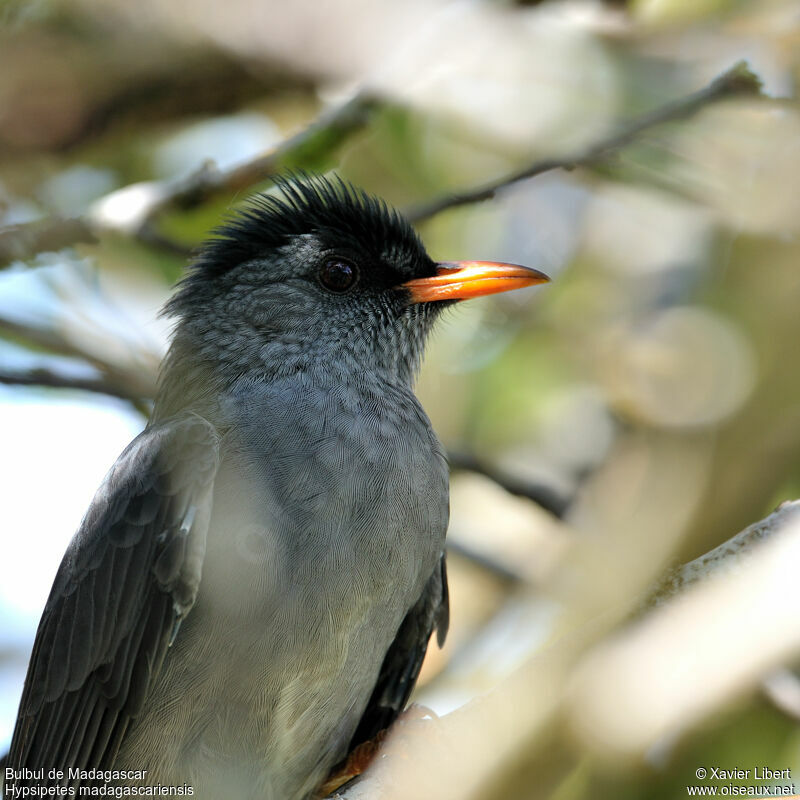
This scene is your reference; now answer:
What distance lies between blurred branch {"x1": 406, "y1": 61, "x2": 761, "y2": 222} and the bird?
0.47m

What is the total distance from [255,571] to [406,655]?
1399 mm

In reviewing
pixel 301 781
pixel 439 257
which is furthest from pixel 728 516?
pixel 439 257

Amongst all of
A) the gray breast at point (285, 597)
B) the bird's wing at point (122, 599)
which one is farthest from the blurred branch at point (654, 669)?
the bird's wing at point (122, 599)

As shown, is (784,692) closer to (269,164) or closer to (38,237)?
(269,164)

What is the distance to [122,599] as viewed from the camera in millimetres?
4941

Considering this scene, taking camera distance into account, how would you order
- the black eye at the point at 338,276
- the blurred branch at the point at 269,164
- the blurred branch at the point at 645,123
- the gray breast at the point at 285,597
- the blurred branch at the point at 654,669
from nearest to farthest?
the blurred branch at the point at 654,669, the gray breast at the point at 285,597, the blurred branch at the point at 645,123, the black eye at the point at 338,276, the blurred branch at the point at 269,164

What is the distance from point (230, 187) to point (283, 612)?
317 cm

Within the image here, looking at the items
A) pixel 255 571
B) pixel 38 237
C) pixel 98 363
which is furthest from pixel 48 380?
pixel 255 571

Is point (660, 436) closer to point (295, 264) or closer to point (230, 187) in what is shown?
point (295, 264)

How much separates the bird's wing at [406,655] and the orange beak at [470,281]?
4.87 feet

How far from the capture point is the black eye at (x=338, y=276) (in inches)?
233

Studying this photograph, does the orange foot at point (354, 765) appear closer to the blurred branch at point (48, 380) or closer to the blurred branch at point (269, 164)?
the blurred branch at point (48, 380)

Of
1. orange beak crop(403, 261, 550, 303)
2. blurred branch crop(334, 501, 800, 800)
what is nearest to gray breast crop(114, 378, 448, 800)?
orange beak crop(403, 261, 550, 303)

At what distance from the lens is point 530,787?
2795 millimetres
